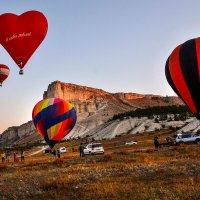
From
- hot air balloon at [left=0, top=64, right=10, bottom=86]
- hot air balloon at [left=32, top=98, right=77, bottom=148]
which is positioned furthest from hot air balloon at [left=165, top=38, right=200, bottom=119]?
hot air balloon at [left=0, top=64, right=10, bottom=86]

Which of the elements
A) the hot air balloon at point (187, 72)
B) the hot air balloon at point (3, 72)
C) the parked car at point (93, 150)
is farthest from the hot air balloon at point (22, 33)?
the parked car at point (93, 150)

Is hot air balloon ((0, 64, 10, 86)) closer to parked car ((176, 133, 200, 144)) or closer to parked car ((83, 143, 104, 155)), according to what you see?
parked car ((83, 143, 104, 155))

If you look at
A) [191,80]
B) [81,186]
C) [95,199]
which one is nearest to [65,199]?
[95,199]

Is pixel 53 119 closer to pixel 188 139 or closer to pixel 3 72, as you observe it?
pixel 3 72

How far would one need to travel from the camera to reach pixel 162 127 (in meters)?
92.3

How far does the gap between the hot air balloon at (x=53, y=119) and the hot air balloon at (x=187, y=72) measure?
48.9ft

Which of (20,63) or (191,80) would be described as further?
(20,63)

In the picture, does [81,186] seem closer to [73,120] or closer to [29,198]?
[29,198]

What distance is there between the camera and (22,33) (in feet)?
92.8

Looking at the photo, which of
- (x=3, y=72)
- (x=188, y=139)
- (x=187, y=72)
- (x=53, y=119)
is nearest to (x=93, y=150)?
(x=53, y=119)

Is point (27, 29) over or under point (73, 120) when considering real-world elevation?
over

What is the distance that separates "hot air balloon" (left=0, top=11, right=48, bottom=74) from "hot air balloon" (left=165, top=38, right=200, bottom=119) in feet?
35.0

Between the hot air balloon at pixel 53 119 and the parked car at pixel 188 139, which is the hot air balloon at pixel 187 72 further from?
the parked car at pixel 188 139

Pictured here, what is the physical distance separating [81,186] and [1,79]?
26764 millimetres
